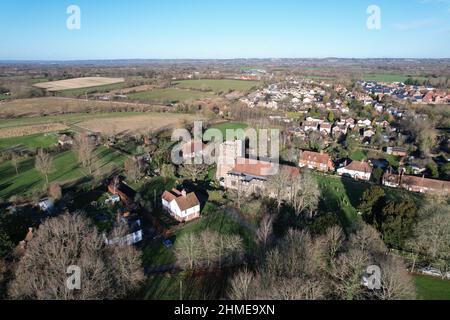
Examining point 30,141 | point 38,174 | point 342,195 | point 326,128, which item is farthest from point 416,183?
Answer: point 30,141

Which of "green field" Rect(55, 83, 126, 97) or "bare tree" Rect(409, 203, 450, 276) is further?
"green field" Rect(55, 83, 126, 97)

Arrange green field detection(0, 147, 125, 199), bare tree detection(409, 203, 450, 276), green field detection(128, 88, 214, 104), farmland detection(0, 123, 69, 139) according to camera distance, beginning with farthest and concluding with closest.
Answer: green field detection(128, 88, 214, 104)
farmland detection(0, 123, 69, 139)
green field detection(0, 147, 125, 199)
bare tree detection(409, 203, 450, 276)

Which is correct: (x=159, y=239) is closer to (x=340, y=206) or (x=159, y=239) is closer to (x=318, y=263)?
(x=318, y=263)

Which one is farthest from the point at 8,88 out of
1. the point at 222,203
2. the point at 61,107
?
the point at 222,203

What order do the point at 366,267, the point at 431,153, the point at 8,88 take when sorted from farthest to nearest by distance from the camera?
the point at 8,88 < the point at 431,153 < the point at 366,267

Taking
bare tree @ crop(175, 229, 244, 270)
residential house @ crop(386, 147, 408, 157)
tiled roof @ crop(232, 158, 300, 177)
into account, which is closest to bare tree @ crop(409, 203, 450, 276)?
bare tree @ crop(175, 229, 244, 270)

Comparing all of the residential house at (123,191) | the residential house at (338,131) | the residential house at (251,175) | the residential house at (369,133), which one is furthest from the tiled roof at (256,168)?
the residential house at (369,133)

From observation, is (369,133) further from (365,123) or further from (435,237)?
(435,237)

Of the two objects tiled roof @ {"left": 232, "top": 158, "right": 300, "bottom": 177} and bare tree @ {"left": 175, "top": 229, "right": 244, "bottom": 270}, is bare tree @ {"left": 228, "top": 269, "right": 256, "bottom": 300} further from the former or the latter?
tiled roof @ {"left": 232, "top": 158, "right": 300, "bottom": 177}
